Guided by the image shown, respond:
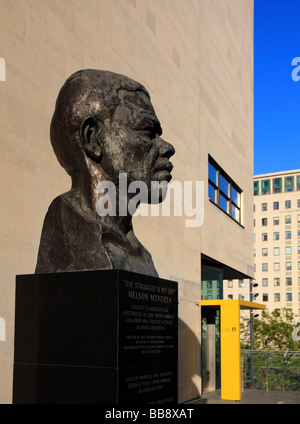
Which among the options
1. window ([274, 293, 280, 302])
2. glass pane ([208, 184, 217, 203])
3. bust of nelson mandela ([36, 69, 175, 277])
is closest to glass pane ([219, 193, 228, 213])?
glass pane ([208, 184, 217, 203])

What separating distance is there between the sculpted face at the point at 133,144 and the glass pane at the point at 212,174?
15.3m

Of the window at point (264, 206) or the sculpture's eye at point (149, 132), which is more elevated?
the window at point (264, 206)

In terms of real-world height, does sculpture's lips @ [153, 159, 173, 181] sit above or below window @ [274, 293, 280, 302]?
below

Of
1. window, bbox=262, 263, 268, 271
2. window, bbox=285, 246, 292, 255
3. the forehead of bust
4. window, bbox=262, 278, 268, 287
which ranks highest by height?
window, bbox=285, 246, 292, 255

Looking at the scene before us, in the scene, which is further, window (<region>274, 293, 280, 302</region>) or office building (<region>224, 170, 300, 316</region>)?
office building (<region>224, 170, 300, 316</region>)

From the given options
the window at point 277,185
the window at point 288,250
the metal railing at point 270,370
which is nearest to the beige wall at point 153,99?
the metal railing at point 270,370

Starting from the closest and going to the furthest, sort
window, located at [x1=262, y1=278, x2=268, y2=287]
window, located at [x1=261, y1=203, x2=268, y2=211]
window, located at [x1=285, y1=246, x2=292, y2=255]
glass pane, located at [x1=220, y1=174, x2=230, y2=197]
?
glass pane, located at [x1=220, y1=174, x2=230, y2=197]
window, located at [x1=285, y1=246, x2=292, y2=255]
window, located at [x1=262, y1=278, x2=268, y2=287]
window, located at [x1=261, y1=203, x2=268, y2=211]

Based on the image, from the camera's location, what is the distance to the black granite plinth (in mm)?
4973

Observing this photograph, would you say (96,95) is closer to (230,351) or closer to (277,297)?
(230,351)

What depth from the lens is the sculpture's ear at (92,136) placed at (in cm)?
563

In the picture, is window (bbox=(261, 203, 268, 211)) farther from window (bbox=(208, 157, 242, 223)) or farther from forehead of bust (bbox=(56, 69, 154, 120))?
forehead of bust (bbox=(56, 69, 154, 120))

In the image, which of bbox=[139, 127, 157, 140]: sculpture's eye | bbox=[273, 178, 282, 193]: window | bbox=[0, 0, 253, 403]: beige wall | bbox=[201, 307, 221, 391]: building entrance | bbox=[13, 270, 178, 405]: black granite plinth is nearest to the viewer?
bbox=[13, 270, 178, 405]: black granite plinth

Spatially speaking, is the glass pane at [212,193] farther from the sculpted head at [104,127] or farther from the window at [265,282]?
the window at [265,282]

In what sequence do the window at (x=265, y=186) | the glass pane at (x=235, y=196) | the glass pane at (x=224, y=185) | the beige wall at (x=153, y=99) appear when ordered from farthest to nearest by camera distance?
the window at (x=265, y=186), the glass pane at (x=235, y=196), the glass pane at (x=224, y=185), the beige wall at (x=153, y=99)
